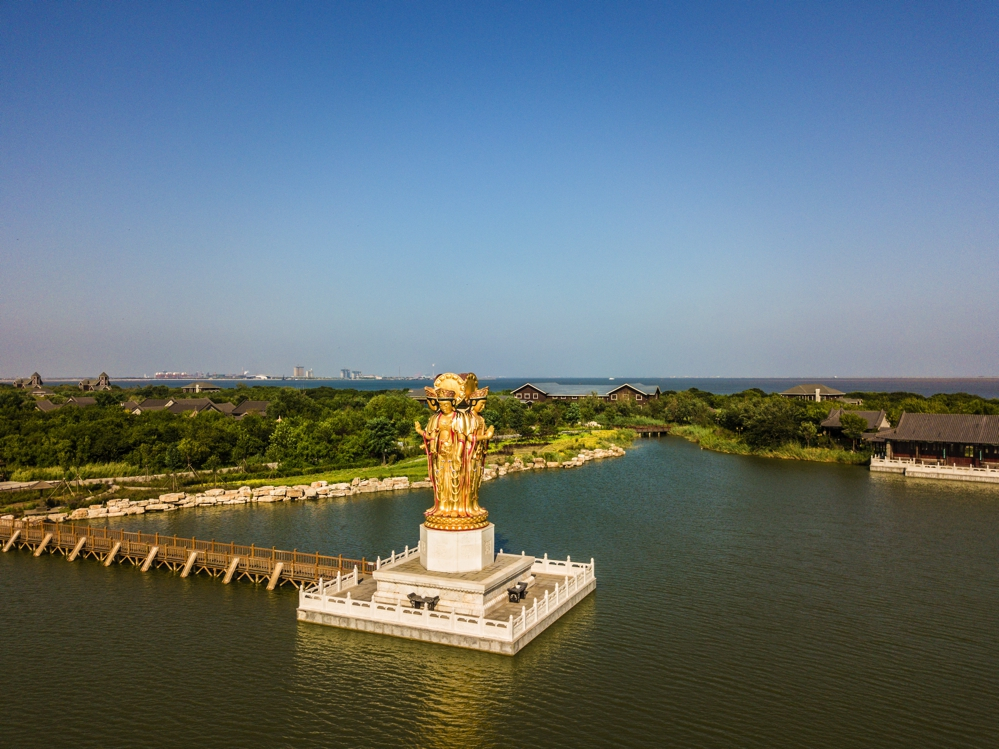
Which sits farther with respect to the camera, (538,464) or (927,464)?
(538,464)

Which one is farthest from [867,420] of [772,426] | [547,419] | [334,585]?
[334,585]

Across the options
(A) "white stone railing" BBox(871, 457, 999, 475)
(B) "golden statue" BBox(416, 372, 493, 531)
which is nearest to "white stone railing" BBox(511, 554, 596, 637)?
(B) "golden statue" BBox(416, 372, 493, 531)

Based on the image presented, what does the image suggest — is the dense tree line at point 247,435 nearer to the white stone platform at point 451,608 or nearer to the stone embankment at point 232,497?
the stone embankment at point 232,497

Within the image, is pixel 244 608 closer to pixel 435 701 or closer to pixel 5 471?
pixel 435 701

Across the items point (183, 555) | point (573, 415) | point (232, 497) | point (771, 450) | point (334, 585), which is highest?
point (573, 415)

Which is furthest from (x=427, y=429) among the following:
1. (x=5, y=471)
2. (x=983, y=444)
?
(x=983, y=444)

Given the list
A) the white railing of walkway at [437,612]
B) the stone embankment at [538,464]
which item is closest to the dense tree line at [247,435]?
the stone embankment at [538,464]

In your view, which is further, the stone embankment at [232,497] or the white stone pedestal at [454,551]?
the stone embankment at [232,497]

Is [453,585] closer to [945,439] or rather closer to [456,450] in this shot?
[456,450]
